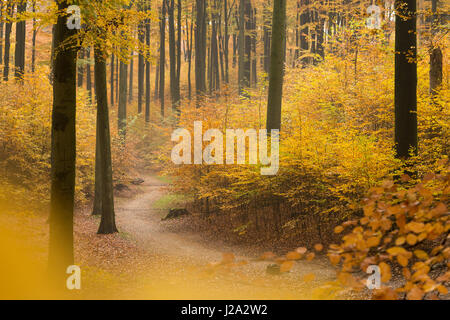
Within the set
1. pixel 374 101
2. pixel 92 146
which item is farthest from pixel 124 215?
pixel 374 101

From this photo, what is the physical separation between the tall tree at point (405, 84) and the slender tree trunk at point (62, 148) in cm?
691

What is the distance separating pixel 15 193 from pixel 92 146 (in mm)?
5270

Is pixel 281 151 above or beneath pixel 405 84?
beneath

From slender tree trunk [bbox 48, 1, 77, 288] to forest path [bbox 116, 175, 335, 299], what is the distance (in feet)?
6.25

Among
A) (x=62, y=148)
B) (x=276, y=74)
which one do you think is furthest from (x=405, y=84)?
(x=62, y=148)

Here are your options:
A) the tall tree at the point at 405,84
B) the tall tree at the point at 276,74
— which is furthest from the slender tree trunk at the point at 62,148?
the tall tree at the point at 276,74

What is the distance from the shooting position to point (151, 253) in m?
11.0

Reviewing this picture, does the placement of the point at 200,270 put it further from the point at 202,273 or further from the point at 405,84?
the point at 405,84

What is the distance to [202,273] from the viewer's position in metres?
3.98

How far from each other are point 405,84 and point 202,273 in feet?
21.7

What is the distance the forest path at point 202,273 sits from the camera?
23.9ft

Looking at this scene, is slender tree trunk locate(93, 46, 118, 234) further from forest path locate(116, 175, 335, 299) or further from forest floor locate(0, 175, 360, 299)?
forest path locate(116, 175, 335, 299)

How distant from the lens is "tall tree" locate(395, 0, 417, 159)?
7.85 m
